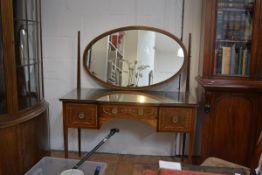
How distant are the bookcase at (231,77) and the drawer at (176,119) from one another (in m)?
0.18

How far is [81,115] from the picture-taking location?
230 centimetres

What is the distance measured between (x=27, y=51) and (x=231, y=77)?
172cm

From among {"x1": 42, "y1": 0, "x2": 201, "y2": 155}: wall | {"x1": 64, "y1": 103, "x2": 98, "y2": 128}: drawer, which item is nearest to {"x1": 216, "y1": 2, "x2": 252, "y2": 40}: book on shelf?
{"x1": 42, "y1": 0, "x2": 201, "y2": 155}: wall

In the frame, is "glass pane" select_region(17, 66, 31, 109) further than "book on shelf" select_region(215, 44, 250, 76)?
No

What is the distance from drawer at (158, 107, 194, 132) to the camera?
2.23m

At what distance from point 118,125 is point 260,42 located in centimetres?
153

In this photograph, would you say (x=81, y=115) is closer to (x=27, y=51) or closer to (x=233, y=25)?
(x=27, y=51)

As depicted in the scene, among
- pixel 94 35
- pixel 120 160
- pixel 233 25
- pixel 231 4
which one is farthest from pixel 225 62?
pixel 120 160

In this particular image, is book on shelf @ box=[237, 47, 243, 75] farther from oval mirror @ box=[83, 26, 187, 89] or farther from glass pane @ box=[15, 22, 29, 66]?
glass pane @ box=[15, 22, 29, 66]

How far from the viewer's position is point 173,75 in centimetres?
263

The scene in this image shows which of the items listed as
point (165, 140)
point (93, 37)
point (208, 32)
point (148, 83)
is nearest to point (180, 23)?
point (208, 32)

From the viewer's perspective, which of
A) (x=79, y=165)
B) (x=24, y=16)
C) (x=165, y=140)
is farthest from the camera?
(x=165, y=140)

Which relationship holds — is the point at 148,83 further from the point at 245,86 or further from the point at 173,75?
the point at 245,86

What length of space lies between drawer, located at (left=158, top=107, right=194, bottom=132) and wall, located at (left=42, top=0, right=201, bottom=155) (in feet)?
1.79
